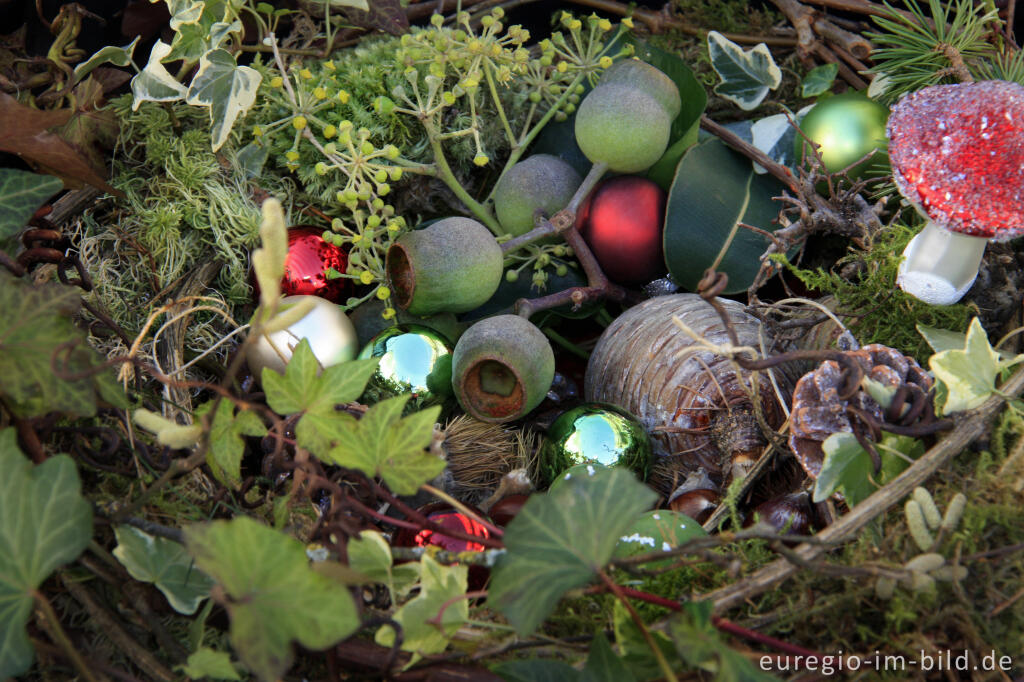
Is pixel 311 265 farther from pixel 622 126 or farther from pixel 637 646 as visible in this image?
pixel 637 646

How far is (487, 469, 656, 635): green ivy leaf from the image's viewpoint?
409 mm

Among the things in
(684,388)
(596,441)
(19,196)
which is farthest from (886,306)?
(19,196)

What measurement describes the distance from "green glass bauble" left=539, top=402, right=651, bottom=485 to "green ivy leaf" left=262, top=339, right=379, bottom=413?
325 millimetres

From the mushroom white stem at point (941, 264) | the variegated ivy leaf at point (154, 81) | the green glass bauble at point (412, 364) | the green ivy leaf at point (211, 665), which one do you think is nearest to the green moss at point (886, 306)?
the mushroom white stem at point (941, 264)

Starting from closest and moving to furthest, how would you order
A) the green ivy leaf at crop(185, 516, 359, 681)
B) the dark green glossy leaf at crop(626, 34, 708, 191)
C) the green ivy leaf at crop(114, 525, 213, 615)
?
the green ivy leaf at crop(185, 516, 359, 681) → the green ivy leaf at crop(114, 525, 213, 615) → the dark green glossy leaf at crop(626, 34, 708, 191)

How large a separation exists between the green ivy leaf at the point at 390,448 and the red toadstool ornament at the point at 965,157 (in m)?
0.45

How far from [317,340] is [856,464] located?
1.78 feet

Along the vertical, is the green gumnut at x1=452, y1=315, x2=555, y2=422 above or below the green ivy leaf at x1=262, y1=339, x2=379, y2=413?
below

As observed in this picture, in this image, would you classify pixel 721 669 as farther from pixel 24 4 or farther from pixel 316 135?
pixel 24 4

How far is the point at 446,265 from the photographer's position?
0.79 metres

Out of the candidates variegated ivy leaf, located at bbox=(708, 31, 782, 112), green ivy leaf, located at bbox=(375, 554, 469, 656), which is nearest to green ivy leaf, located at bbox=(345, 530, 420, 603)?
green ivy leaf, located at bbox=(375, 554, 469, 656)

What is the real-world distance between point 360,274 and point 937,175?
1.88ft

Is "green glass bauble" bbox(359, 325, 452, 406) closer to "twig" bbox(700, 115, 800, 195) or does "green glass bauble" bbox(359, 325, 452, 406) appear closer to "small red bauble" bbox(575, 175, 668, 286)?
"small red bauble" bbox(575, 175, 668, 286)

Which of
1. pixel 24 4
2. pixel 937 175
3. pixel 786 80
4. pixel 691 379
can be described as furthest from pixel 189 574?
pixel 786 80
